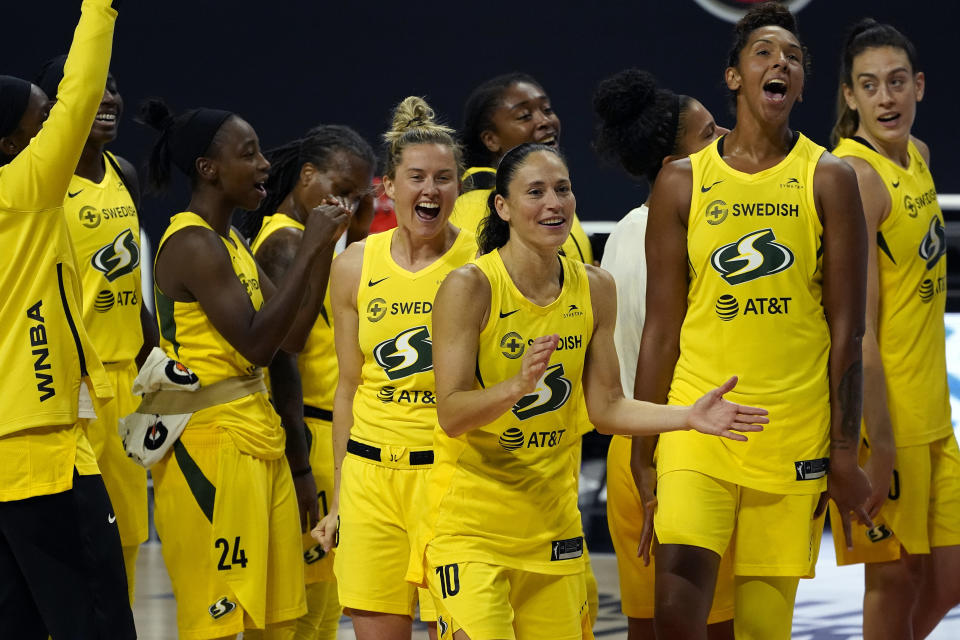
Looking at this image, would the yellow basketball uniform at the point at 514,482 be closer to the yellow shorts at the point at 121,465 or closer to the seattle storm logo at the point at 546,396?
the seattle storm logo at the point at 546,396

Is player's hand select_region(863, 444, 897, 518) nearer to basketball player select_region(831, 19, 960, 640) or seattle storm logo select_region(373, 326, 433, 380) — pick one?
basketball player select_region(831, 19, 960, 640)

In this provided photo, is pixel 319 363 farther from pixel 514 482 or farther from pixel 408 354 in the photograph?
pixel 514 482

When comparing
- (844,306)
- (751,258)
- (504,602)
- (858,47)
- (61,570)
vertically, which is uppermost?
(858,47)

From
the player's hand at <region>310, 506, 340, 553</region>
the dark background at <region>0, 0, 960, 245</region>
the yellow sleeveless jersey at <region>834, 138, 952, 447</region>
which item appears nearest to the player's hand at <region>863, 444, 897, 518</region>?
the yellow sleeveless jersey at <region>834, 138, 952, 447</region>

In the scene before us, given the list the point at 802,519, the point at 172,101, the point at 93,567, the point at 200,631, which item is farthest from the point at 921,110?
the point at 93,567

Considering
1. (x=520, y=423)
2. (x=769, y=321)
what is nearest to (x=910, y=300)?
(x=769, y=321)

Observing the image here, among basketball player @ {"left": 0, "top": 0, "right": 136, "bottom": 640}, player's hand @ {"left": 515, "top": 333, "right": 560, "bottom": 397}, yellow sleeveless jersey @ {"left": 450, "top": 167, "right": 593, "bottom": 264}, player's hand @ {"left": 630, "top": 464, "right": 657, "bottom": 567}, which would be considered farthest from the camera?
yellow sleeveless jersey @ {"left": 450, "top": 167, "right": 593, "bottom": 264}

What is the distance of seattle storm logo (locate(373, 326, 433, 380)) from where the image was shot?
3.80 metres

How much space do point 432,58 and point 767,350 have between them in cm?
461

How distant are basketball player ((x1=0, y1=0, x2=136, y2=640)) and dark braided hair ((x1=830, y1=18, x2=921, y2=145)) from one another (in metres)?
2.33

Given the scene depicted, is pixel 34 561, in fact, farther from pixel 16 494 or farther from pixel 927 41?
pixel 927 41

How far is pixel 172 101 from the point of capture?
772 centimetres

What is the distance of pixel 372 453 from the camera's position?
12.6ft

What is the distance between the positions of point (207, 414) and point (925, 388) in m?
2.17
